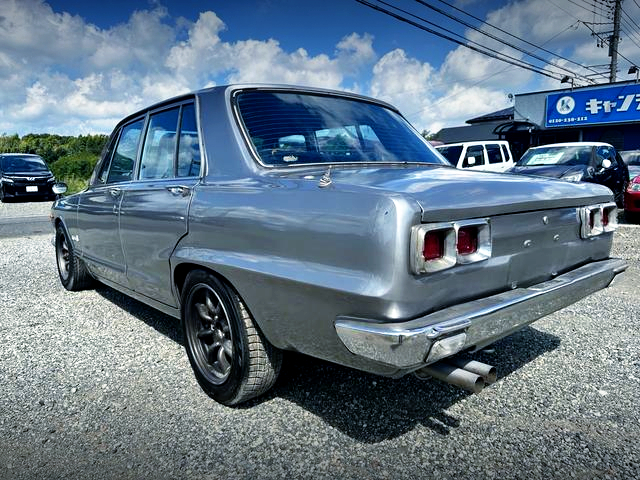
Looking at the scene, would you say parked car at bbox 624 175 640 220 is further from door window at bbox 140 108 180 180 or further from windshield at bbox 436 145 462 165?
door window at bbox 140 108 180 180

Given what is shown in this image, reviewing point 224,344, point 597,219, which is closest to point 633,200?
point 597,219

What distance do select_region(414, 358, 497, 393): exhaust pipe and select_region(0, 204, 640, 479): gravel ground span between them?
0.43m

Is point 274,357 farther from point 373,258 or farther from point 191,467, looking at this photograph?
point 373,258

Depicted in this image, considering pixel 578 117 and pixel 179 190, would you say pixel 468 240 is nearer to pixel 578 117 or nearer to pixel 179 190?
pixel 179 190

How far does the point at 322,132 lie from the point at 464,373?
162 cm

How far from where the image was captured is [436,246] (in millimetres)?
2049

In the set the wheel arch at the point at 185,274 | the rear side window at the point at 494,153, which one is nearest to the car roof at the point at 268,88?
the wheel arch at the point at 185,274

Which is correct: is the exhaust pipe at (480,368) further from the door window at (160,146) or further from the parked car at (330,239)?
the door window at (160,146)

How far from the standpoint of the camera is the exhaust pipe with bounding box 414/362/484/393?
6.80ft

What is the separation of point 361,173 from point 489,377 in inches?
44.4

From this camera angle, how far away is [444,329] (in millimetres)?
1916

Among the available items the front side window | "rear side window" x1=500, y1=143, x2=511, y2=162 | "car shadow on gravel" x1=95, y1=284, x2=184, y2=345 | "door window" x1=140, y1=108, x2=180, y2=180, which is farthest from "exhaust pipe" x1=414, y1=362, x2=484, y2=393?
"rear side window" x1=500, y1=143, x2=511, y2=162

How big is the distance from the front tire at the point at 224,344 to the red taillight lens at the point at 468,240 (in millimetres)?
1080

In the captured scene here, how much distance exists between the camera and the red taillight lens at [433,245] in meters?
2.01
